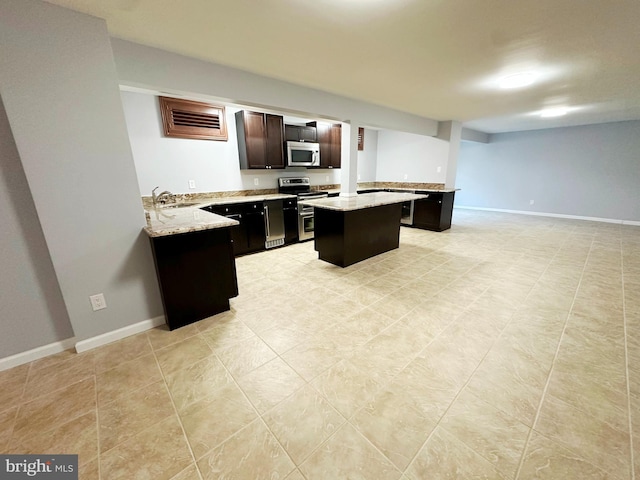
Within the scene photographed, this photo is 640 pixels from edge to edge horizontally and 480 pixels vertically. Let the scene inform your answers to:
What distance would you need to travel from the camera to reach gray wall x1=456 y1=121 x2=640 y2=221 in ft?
19.4

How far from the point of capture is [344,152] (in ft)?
13.6

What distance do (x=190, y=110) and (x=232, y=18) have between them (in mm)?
2387

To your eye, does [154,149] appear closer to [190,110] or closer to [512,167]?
[190,110]

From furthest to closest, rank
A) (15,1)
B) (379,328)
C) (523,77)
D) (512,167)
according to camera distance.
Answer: (512,167), (523,77), (379,328), (15,1)

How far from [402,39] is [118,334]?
3.34 m

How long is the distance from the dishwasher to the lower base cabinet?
10.7 feet

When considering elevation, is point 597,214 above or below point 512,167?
below

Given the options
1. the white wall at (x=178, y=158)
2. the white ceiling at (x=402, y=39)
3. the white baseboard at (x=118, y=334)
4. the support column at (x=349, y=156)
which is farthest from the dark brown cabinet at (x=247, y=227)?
the white ceiling at (x=402, y=39)

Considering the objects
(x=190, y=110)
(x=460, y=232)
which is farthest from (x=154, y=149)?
(x=460, y=232)

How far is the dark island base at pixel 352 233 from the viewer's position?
134 inches

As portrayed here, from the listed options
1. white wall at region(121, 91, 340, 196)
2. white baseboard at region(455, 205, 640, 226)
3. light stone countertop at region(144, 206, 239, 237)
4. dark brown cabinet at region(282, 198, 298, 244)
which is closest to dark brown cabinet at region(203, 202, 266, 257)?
dark brown cabinet at region(282, 198, 298, 244)

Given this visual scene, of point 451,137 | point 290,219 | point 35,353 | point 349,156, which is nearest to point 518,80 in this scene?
point 349,156

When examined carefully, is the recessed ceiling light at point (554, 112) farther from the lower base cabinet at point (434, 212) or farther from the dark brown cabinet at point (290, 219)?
the dark brown cabinet at point (290, 219)

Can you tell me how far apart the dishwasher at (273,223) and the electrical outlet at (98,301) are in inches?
98.0
